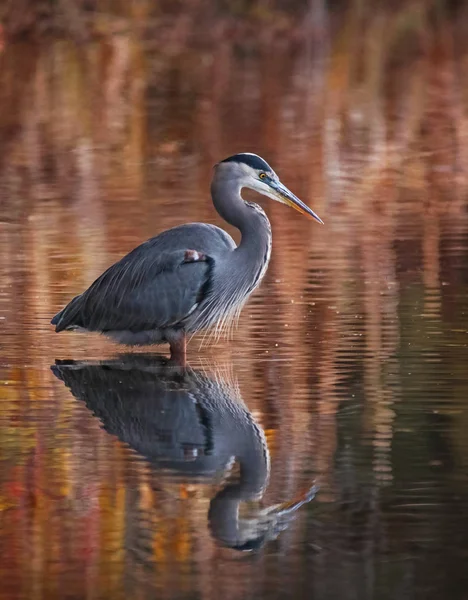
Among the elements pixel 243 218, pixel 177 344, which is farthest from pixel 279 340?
pixel 243 218

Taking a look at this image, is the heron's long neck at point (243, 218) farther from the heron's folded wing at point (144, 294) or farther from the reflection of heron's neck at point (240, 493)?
the reflection of heron's neck at point (240, 493)

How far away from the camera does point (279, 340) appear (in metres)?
8.70

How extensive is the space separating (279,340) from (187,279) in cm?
56

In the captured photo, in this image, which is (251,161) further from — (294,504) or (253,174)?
(294,504)

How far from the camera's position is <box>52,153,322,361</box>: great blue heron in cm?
864

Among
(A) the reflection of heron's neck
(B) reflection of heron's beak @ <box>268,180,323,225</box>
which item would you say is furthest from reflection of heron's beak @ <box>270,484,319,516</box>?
(B) reflection of heron's beak @ <box>268,180,323,225</box>

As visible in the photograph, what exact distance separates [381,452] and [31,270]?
471 cm

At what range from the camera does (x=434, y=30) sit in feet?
124

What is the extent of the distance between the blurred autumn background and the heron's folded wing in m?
0.19

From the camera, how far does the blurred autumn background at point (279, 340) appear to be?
5.23 metres

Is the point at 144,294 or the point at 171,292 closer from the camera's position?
the point at 171,292

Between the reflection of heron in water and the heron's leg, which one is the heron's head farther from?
the reflection of heron in water

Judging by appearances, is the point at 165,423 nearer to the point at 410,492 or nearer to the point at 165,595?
the point at 410,492

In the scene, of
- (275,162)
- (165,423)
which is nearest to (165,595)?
(165,423)
